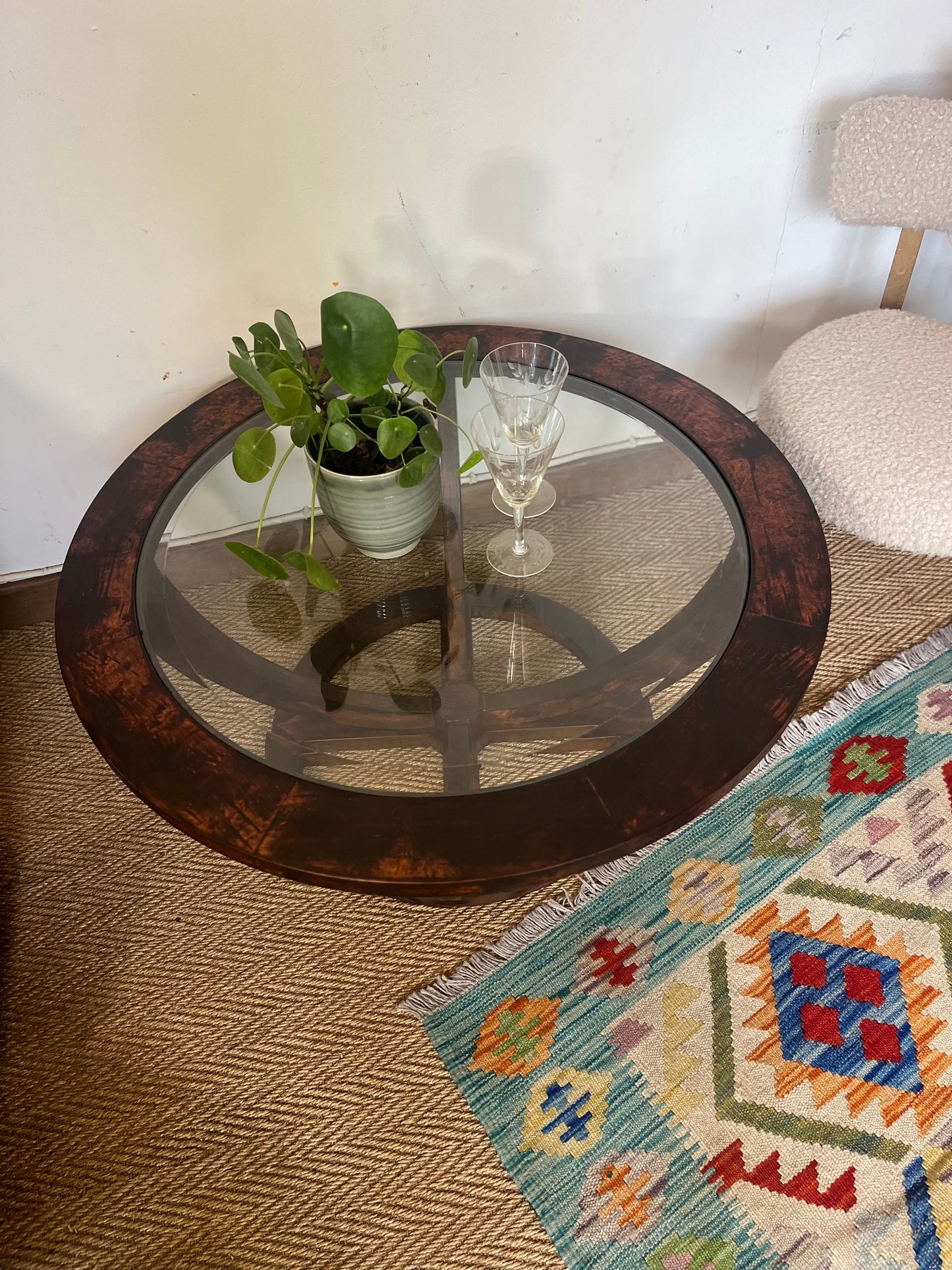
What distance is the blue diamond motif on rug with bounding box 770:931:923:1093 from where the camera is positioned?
3.27ft

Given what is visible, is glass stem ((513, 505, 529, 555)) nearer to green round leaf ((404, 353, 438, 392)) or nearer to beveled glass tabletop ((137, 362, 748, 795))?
beveled glass tabletop ((137, 362, 748, 795))

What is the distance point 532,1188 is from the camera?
0.93m

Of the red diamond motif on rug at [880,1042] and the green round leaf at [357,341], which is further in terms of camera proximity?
the red diamond motif on rug at [880,1042]

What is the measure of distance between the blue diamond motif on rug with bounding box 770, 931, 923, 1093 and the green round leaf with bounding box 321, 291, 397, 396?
33.0 inches

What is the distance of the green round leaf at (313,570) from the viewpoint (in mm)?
781

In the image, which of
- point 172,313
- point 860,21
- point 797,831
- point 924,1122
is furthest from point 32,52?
point 924,1122

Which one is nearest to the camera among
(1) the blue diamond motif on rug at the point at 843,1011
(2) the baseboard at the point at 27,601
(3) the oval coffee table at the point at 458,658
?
(3) the oval coffee table at the point at 458,658

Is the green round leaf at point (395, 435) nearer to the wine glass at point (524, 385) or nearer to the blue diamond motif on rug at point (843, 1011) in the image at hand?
the wine glass at point (524, 385)

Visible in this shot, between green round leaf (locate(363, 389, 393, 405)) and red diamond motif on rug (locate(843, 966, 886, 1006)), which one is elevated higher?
green round leaf (locate(363, 389, 393, 405))

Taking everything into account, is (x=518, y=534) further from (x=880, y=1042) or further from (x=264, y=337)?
(x=880, y=1042)

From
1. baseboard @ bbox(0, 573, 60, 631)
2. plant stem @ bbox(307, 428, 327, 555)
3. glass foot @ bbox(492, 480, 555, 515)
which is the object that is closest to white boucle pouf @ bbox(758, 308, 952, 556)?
glass foot @ bbox(492, 480, 555, 515)

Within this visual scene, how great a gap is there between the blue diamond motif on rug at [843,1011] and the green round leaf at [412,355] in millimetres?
787

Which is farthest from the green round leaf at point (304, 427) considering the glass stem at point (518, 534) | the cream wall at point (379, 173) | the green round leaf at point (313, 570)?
the cream wall at point (379, 173)

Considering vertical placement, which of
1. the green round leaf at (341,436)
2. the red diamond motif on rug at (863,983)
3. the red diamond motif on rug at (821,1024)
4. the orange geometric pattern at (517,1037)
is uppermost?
the green round leaf at (341,436)
